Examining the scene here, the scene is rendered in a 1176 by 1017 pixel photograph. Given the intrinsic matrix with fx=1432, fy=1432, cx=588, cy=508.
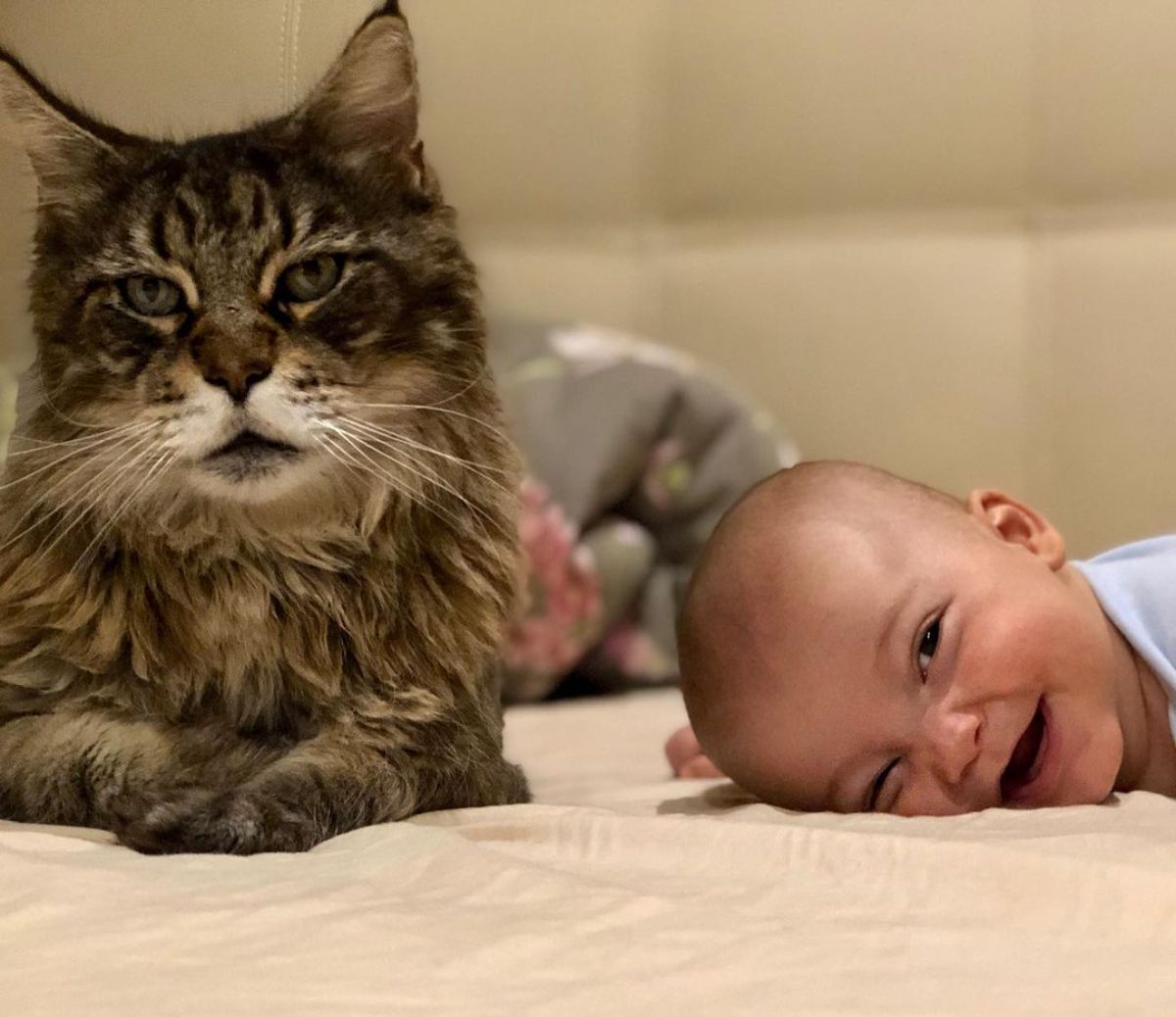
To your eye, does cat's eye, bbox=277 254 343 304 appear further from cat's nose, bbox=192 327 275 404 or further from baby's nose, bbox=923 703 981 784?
baby's nose, bbox=923 703 981 784

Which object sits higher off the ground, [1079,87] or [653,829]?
[1079,87]

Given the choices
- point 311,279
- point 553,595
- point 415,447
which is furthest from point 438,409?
point 553,595

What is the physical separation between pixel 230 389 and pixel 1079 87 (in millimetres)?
1588

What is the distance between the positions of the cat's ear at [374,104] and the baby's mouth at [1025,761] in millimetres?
710

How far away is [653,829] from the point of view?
3.39 ft

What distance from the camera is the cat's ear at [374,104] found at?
1150mm

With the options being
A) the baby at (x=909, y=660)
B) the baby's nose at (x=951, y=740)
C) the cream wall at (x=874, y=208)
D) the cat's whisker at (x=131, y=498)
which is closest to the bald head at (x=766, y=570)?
the baby at (x=909, y=660)

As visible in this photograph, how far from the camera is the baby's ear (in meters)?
1.38

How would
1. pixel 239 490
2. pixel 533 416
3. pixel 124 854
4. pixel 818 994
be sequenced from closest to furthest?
pixel 818 994 → pixel 124 854 → pixel 239 490 → pixel 533 416

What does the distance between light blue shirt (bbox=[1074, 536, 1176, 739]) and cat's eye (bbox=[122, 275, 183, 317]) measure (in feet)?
2.89

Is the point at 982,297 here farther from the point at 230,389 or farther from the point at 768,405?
the point at 230,389

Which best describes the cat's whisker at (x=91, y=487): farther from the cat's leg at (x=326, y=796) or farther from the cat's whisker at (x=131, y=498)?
the cat's leg at (x=326, y=796)

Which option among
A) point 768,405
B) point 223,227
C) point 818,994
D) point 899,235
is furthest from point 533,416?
point 818,994

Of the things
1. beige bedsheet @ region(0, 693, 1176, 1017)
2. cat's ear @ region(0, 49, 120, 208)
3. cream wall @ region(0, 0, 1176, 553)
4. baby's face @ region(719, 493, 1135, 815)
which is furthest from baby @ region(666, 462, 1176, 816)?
cream wall @ region(0, 0, 1176, 553)
